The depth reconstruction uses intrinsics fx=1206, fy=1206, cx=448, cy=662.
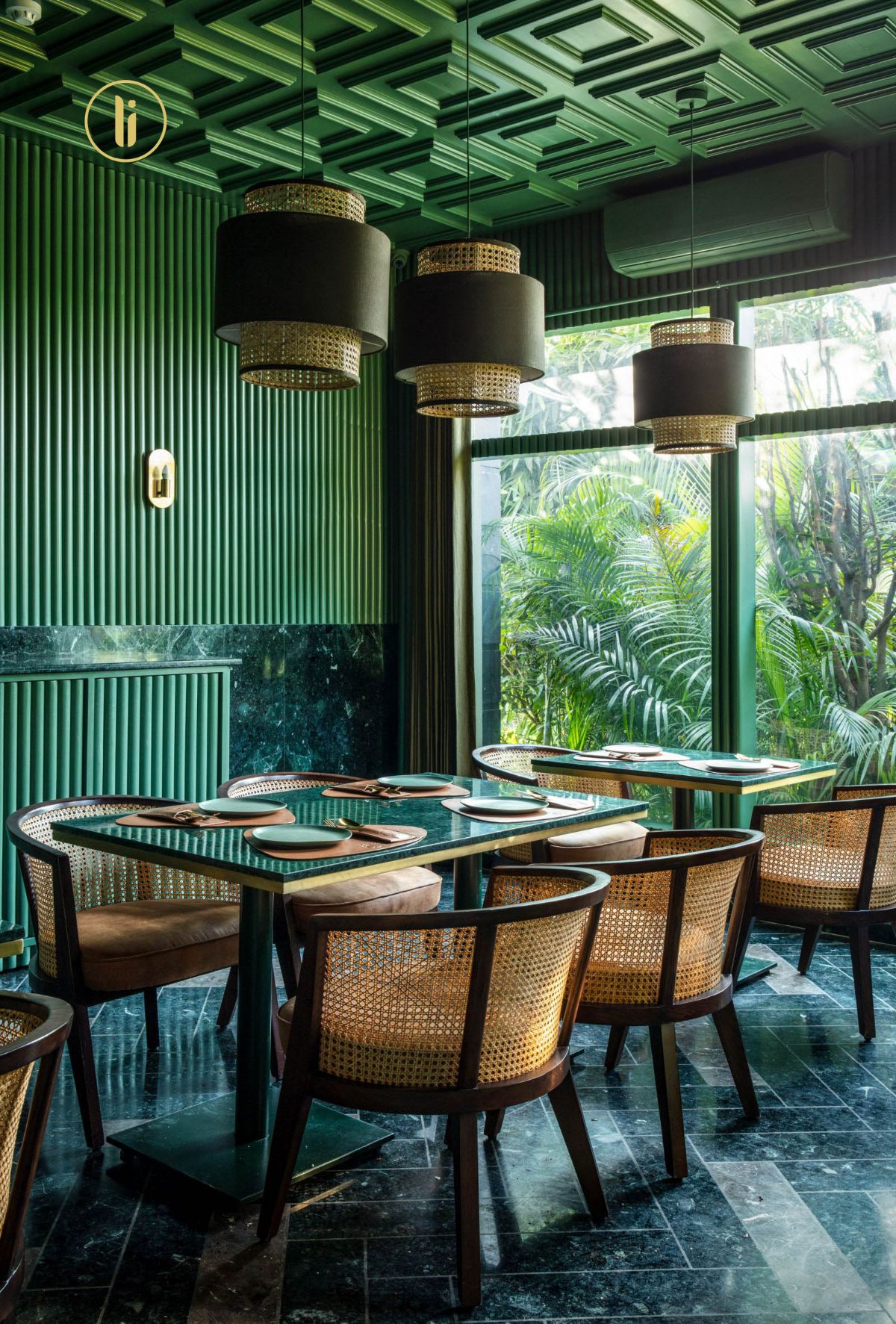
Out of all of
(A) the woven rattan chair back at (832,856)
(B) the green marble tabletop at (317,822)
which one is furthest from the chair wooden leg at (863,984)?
(B) the green marble tabletop at (317,822)

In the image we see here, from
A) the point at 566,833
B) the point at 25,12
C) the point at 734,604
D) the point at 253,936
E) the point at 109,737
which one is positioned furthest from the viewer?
the point at 734,604

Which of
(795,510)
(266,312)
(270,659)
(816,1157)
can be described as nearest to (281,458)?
(270,659)

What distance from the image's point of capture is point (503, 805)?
11.4 ft

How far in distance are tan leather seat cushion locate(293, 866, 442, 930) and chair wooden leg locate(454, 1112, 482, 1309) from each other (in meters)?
1.16

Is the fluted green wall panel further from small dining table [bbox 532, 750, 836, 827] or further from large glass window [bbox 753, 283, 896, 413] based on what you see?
large glass window [bbox 753, 283, 896, 413]

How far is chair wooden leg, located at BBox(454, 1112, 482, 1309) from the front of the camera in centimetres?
247

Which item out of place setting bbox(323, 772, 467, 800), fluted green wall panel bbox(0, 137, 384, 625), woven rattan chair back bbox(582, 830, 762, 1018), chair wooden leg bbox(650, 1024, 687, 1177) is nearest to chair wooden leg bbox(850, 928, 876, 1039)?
woven rattan chair back bbox(582, 830, 762, 1018)

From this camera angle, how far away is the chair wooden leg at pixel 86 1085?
3.21 metres

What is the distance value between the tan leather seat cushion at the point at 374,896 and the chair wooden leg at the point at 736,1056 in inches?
38.8

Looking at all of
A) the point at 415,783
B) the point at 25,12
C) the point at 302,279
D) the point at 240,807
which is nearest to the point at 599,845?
the point at 415,783

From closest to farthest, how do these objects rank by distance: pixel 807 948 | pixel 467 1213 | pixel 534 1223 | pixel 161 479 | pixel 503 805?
1. pixel 467 1213
2. pixel 534 1223
3. pixel 503 805
4. pixel 807 948
5. pixel 161 479

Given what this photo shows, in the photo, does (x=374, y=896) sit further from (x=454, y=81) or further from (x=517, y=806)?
(x=454, y=81)

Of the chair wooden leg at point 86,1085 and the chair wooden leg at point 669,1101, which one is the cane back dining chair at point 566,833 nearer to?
the chair wooden leg at point 669,1101

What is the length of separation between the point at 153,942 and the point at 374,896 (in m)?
0.82
